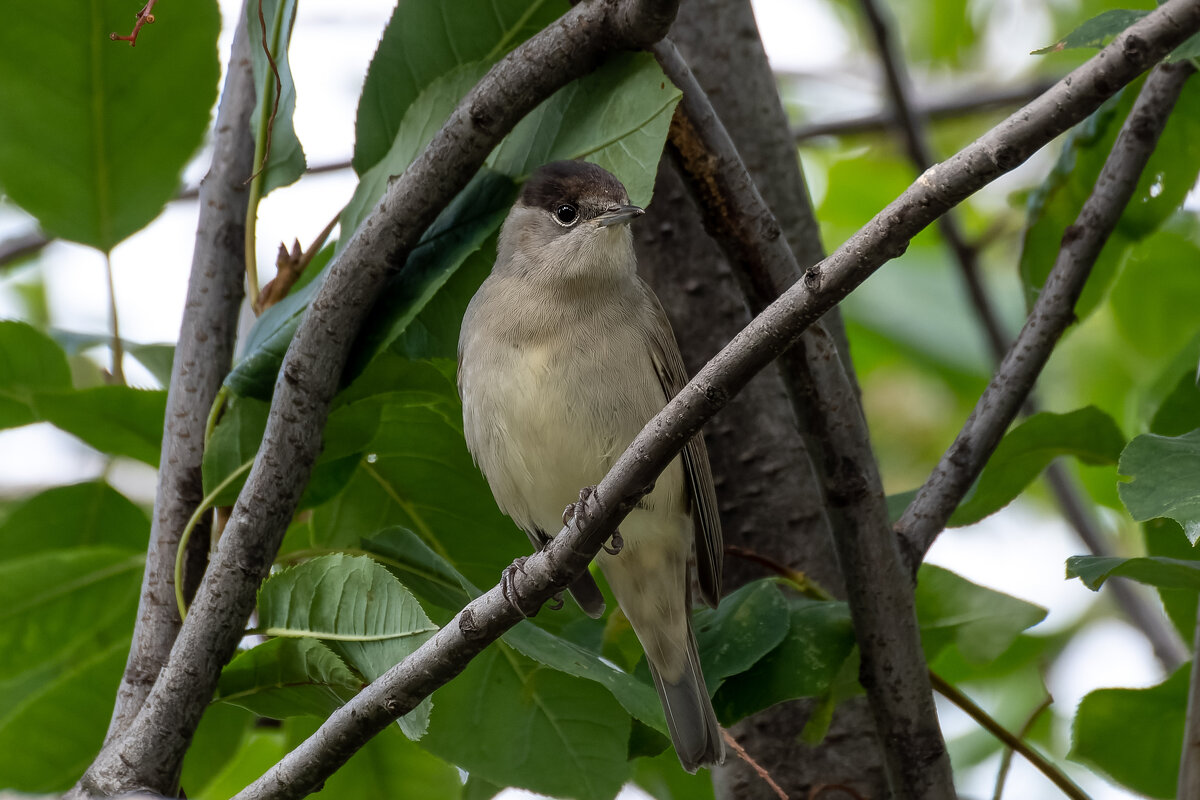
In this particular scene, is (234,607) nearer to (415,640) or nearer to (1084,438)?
(415,640)

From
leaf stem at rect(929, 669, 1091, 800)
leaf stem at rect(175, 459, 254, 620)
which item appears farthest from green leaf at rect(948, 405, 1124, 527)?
leaf stem at rect(175, 459, 254, 620)

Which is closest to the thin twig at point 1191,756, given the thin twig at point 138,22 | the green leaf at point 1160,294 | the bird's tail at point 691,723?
the bird's tail at point 691,723

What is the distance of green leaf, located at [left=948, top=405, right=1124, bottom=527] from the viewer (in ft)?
9.86

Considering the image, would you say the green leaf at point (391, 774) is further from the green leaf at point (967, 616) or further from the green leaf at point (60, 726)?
the green leaf at point (967, 616)

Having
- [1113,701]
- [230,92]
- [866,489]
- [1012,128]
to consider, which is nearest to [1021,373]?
[866,489]

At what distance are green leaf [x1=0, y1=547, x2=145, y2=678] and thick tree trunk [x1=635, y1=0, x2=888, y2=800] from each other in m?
1.74

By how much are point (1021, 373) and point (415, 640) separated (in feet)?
5.22

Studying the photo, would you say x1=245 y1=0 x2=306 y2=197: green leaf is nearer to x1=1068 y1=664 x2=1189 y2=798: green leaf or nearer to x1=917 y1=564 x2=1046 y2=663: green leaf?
x1=917 y1=564 x2=1046 y2=663: green leaf

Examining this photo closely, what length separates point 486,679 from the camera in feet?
9.50

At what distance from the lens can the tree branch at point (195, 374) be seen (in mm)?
2676

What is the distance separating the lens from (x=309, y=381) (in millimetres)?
2461

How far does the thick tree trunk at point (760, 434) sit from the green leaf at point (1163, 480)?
131 centimetres

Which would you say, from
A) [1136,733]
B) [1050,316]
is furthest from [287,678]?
[1136,733]

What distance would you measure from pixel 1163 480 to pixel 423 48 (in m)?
1.87
